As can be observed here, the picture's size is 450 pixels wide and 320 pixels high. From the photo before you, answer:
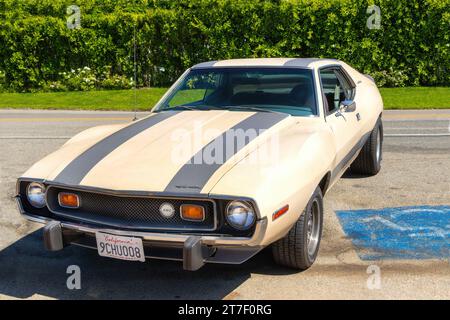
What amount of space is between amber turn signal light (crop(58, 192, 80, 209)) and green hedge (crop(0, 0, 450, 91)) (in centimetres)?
1260

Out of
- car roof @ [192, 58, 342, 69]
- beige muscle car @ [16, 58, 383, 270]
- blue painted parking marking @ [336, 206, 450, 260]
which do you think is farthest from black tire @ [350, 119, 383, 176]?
beige muscle car @ [16, 58, 383, 270]

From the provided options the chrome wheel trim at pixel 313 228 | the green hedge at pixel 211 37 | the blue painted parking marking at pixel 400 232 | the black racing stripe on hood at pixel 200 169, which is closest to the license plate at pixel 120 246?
the black racing stripe on hood at pixel 200 169

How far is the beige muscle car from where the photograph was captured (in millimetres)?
3486

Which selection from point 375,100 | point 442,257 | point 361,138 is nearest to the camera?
point 442,257

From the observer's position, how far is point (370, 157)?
677 centimetres

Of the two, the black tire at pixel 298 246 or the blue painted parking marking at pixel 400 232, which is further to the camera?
the blue painted parking marking at pixel 400 232

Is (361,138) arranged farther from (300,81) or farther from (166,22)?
(166,22)

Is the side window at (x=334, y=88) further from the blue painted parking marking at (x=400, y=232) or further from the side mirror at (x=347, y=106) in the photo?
the blue painted parking marking at (x=400, y=232)

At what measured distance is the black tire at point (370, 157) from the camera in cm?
664

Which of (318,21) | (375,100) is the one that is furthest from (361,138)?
(318,21)

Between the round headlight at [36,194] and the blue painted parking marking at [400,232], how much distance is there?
248 cm

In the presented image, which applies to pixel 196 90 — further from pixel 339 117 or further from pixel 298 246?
pixel 298 246

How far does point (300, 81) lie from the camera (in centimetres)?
512
